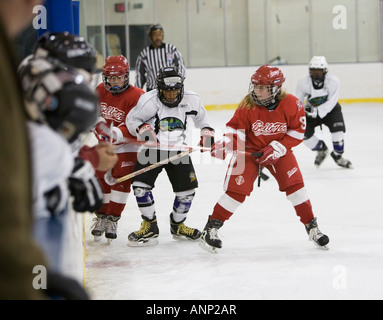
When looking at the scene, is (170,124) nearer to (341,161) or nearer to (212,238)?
(212,238)

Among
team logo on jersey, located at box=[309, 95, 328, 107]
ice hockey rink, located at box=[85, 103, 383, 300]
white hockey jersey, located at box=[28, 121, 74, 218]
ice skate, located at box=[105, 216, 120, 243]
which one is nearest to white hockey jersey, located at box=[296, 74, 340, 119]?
team logo on jersey, located at box=[309, 95, 328, 107]

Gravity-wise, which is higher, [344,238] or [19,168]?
[19,168]

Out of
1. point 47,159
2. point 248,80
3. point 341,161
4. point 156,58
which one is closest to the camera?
point 47,159

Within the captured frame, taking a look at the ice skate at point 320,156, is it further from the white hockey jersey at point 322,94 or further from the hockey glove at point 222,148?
the hockey glove at point 222,148

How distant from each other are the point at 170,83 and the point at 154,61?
3.78 meters

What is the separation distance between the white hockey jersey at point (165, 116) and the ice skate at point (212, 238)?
0.45 m

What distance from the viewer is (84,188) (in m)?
1.45

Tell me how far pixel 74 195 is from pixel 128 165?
2391mm

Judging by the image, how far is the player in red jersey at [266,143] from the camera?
3527 mm

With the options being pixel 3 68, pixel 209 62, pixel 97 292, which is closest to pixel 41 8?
pixel 97 292

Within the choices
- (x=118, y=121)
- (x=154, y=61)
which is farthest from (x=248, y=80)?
(x=118, y=121)
